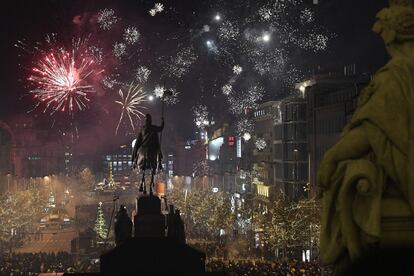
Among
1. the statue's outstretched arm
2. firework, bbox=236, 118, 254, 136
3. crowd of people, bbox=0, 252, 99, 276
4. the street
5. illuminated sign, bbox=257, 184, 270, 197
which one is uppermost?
firework, bbox=236, 118, 254, 136

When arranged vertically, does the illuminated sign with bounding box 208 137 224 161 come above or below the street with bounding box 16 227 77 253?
above

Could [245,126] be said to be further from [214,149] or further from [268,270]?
[268,270]

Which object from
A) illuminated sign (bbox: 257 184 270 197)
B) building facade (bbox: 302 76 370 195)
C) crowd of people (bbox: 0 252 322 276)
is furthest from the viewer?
illuminated sign (bbox: 257 184 270 197)

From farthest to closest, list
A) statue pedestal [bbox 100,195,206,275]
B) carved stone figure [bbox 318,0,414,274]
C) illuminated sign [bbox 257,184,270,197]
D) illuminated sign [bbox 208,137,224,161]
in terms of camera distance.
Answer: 1. illuminated sign [bbox 208,137,224,161]
2. illuminated sign [bbox 257,184,270,197]
3. statue pedestal [bbox 100,195,206,275]
4. carved stone figure [bbox 318,0,414,274]

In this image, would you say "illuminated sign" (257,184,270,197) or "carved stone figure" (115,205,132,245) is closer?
"carved stone figure" (115,205,132,245)

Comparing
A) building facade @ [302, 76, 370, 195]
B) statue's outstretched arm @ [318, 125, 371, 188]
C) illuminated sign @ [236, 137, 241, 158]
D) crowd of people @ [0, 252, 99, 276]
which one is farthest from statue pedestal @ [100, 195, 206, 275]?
illuminated sign @ [236, 137, 241, 158]

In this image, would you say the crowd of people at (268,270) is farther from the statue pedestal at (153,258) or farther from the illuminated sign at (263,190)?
the illuminated sign at (263,190)

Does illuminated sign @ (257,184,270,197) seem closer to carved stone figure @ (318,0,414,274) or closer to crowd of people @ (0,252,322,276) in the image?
crowd of people @ (0,252,322,276)

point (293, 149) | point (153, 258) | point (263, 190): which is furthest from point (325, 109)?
point (153, 258)
